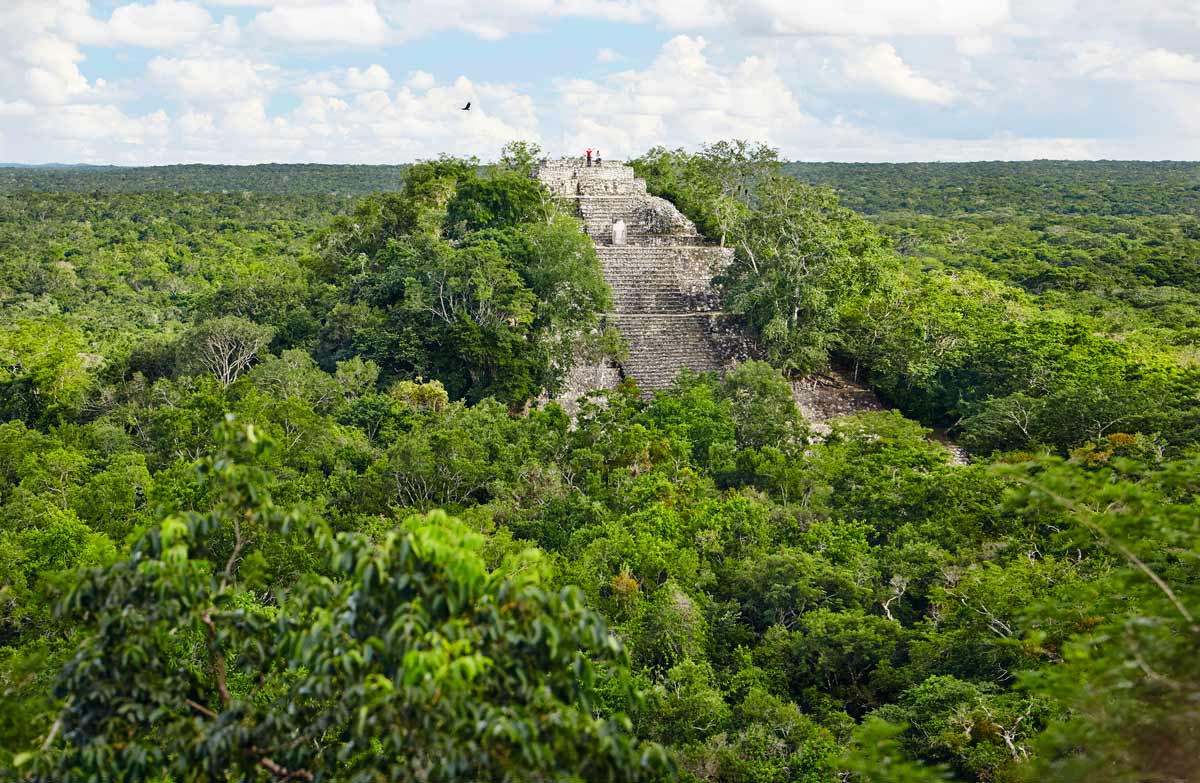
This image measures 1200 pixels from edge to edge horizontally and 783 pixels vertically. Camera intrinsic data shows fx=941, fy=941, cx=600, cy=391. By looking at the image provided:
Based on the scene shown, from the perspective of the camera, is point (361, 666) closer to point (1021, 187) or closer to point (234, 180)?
point (1021, 187)

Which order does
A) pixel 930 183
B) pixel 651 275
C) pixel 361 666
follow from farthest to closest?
pixel 930 183
pixel 651 275
pixel 361 666

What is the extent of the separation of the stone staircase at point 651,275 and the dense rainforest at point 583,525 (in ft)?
3.14

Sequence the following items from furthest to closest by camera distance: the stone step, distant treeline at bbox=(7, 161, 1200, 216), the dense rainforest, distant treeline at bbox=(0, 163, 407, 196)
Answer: distant treeline at bbox=(0, 163, 407, 196) → distant treeline at bbox=(7, 161, 1200, 216) → the stone step → the dense rainforest

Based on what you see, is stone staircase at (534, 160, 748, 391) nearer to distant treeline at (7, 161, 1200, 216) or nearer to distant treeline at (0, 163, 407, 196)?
distant treeline at (7, 161, 1200, 216)

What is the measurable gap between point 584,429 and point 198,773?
11471 mm

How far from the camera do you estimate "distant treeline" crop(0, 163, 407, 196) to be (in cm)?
A: 9606

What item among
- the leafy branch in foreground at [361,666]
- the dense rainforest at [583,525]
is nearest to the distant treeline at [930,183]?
the dense rainforest at [583,525]

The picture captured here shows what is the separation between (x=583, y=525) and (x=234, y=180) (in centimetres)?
11359

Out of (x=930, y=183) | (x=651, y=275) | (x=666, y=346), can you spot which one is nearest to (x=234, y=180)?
(x=930, y=183)

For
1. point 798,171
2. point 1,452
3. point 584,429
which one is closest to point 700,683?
point 584,429

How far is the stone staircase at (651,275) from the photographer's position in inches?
813

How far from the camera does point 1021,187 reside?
290ft

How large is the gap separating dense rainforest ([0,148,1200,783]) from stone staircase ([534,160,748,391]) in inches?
37.7

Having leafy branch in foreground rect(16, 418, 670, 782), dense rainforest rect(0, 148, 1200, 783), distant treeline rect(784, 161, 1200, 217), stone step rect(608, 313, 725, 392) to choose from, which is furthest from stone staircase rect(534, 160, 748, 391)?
distant treeline rect(784, 161, 1200, 217)
